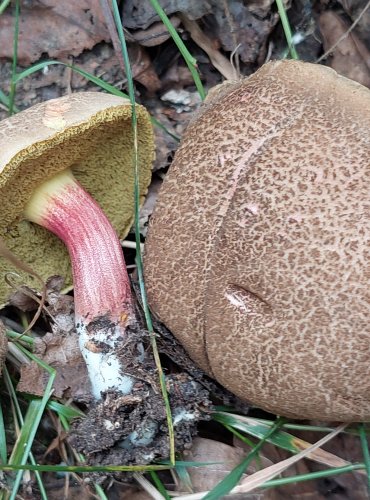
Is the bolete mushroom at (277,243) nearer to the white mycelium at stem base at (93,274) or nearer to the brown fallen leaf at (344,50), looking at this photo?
the white mycelium at stem base at (93,274)

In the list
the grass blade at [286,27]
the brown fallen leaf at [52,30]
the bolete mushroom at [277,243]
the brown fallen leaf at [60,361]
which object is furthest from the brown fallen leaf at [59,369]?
the grass blade at [286,27]

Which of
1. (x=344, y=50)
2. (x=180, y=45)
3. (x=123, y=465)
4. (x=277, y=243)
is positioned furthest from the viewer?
(x=344, y=50)

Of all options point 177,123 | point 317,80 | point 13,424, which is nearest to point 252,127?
point 317,80

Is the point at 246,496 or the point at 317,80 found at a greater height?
the point at 317,80

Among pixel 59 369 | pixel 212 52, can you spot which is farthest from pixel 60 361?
pixel 212 52

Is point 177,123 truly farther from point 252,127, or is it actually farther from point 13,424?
point 13,424

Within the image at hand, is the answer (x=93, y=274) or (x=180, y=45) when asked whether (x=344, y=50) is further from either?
(x=93, y=274)

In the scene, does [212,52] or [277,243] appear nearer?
[277,243]
